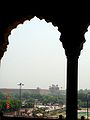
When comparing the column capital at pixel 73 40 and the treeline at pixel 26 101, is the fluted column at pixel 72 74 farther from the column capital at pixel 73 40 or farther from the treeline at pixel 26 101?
the treeline at pixel 26 101

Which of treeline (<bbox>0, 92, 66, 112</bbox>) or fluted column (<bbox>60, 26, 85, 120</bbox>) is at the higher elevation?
fluted column (<bbox>60, 26, 85, 120</bbox>)

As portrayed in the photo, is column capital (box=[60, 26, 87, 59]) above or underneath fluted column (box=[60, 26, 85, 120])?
A: above

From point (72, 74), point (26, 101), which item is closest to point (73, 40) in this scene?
point (72, 74)

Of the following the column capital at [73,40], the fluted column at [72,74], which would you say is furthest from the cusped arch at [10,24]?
the fluted column at [72,74]

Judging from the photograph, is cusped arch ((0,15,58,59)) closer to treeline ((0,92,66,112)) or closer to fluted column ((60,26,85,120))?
fluted column ((60,26,85,120))

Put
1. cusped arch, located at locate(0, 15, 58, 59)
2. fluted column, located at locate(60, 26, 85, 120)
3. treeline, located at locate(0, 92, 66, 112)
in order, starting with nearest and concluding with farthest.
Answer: fluted column, located at locate(60, 26, 85, 120)
cusped arch, located at locate(0, 15, 58, 59)
treeline, located at locate(0, 92, 66, 112)

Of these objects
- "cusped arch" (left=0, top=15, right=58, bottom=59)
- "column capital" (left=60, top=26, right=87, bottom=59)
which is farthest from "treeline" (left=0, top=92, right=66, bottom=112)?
"column capital" (left=60, top=26, right=87, bottom=59)

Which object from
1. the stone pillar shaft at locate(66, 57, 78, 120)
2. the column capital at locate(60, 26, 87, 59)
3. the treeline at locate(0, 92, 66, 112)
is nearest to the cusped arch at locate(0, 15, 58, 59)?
the column capital at locate(60, 26, 87, 59)

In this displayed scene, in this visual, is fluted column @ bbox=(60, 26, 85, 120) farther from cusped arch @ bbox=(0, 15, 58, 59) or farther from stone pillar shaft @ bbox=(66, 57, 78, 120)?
cusped arch @ bbox=(0, 15, 58, 59)

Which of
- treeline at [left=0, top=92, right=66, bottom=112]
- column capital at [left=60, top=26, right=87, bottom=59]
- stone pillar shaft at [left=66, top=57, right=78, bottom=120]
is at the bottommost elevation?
treeline at [left=0, top=92, right=66, bottom=112]

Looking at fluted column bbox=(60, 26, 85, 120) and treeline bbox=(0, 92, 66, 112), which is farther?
treeline bbox=(0, 92, 66, 112)

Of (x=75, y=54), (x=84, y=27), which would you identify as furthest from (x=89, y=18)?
(x=75, y=54)

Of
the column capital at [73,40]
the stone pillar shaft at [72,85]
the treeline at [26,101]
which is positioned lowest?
the treeline at [26,101]

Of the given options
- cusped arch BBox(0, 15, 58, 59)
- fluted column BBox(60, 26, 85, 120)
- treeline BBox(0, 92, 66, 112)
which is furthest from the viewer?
treeline BBox(0, 92, 66, 112)
